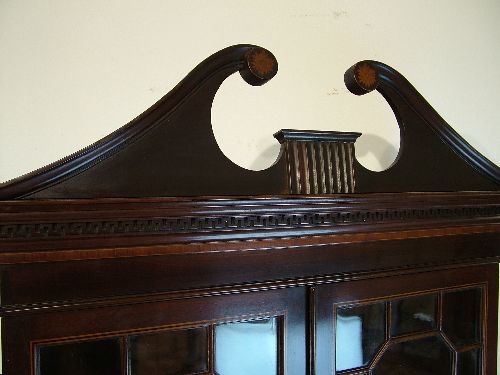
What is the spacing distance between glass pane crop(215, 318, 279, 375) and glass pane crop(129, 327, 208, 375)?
0.8 inches

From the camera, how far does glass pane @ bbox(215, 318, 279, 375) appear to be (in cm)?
46

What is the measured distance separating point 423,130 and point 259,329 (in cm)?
39

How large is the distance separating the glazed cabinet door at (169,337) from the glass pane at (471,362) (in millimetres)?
317

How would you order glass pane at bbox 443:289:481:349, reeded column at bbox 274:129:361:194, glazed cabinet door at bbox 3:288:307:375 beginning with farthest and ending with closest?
glass pane at bbox 443:289:481:349 < reeded column at bbox 274:129:361:194 < glazed cabinet door at bbox 3:288:307:375

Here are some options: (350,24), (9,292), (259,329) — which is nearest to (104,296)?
(9,292)

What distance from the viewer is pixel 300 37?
876 mm

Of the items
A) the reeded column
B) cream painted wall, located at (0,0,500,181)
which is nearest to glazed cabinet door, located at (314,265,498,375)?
the reeded column

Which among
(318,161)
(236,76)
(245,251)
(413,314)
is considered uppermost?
(236,76)

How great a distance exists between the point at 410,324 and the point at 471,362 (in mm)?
167

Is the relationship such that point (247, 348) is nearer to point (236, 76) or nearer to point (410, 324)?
point (410, 324)

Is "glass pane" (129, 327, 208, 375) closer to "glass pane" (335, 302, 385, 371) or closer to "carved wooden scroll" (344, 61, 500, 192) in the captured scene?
"glass pane" (335, 302, 385, 371)

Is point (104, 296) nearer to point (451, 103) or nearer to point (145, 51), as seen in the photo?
point (145, 51)

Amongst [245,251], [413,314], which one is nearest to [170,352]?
[245,251]

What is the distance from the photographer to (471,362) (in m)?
0.63
